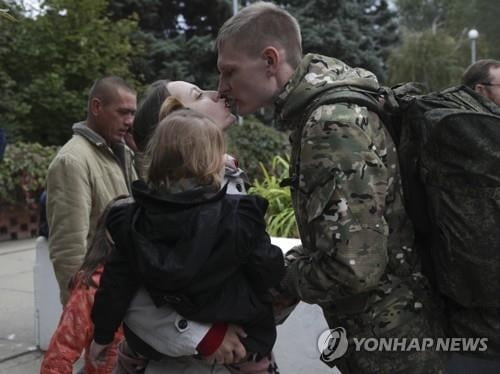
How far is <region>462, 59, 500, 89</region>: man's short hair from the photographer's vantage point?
4359 mm

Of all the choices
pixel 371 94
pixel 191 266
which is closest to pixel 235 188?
pixel 191 266

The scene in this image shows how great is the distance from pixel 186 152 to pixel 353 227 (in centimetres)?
57

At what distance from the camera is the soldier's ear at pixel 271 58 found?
6.74ft

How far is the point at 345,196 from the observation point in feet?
5.89

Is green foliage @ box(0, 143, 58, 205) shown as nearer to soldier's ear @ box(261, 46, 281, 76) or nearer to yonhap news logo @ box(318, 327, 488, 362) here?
soldier's ear @ box(261, 46, 281, 76)

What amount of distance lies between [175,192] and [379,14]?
71.4 ft

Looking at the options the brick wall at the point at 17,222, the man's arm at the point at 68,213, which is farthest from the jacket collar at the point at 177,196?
the brick wall at the point at 17,222

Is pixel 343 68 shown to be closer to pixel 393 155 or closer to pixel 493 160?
pixel 393 155

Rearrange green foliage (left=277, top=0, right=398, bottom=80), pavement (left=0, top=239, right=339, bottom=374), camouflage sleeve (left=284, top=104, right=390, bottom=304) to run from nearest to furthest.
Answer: camouflage sleeve (left=284, top=104, right=390, bottom=304) → pavement (left=0, top=239, right=339, bottom=374) → green foliage (left=277, top=0, right=398, bottom=80)

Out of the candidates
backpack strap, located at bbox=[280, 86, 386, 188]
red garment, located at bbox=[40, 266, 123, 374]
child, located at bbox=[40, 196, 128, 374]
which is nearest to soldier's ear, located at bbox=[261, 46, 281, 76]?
backpack strap, located at bbox=[280, 86, 386, 188]

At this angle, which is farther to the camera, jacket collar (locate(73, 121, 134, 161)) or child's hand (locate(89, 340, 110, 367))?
jacket collar (locate(73, 121, 134, 161))

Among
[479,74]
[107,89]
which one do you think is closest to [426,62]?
[479,74]

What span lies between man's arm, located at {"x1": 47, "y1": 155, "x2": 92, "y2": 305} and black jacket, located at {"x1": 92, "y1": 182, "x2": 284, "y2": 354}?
127 cm

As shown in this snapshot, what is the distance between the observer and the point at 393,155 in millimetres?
1964
